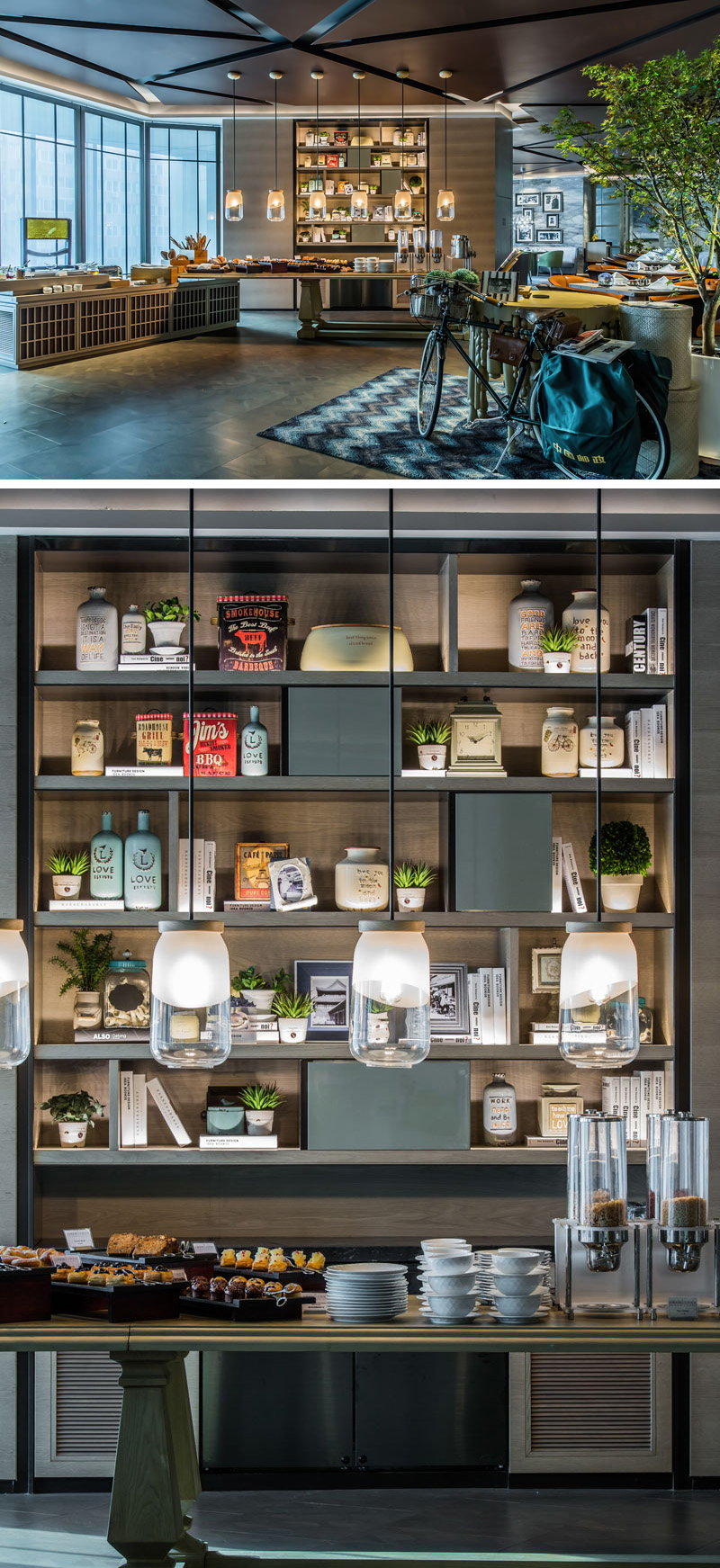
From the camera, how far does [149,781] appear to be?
493 centimetres

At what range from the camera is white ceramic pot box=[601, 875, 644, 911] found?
5.00 m

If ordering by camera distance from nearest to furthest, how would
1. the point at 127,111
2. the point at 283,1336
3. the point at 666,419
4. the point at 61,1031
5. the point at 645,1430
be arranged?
the point at 127,111
the point at 666,419
the point at 283,1336
the point at 645,1430
the point at 61,1031

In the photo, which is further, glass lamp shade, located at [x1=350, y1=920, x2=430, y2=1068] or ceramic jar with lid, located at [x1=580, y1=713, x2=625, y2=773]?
ceramic jar with lid, located at [x1=580, y1=713, x2=625, y2=773]

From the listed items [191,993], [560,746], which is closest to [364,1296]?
[191,993]

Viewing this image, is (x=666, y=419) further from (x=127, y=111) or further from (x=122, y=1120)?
(x=122, y=1120)

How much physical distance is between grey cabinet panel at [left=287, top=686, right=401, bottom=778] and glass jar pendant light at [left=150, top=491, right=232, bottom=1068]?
4.20 feet

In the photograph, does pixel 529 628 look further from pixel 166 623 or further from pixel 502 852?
pixel 166 623

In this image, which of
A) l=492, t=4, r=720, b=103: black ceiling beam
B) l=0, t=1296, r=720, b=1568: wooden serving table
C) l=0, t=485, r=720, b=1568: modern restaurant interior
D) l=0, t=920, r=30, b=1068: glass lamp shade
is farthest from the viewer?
l=0, t=485, r=720, b=1568: modern restaurant interior

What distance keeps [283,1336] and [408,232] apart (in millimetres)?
2556

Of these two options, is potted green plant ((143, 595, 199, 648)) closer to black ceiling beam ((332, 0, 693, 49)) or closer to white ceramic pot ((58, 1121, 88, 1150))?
white ceramic pot ((58, 1121, 88, 1150))

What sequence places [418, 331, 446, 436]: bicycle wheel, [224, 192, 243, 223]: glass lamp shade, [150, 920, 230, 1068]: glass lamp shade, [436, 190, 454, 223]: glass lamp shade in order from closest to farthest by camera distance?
[418, 331, 446, 436]: bicycle wheel
[224, 192, 243, 223]: glass lamp shade
[436, 190, 454, 223]: glass lamp shade
[150, 920, 230, 1068]: glass lamp shade

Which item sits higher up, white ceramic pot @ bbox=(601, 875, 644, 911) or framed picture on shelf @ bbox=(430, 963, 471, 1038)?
white ceramic pot @ bbox=(601, 875, 644, 911)

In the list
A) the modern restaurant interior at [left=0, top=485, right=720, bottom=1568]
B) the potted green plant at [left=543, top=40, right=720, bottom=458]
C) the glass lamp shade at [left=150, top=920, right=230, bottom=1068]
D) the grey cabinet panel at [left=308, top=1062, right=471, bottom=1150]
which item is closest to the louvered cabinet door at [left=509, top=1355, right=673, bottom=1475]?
the modern restaurant interior at [left=0, top=485, right=720, bottom=1568]

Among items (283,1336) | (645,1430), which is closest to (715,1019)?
(645,1430)
